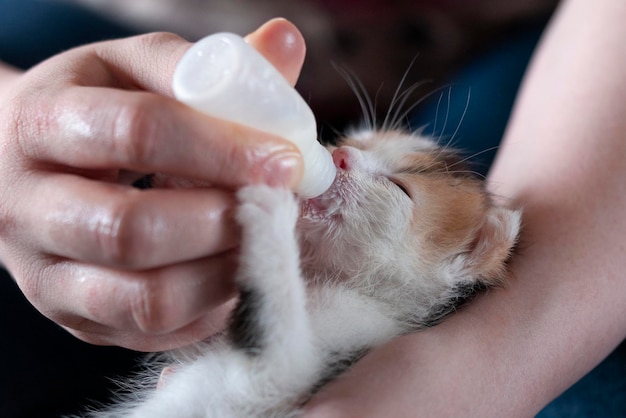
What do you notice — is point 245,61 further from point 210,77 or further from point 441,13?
point 441,13

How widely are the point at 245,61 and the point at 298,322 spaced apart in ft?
1.22

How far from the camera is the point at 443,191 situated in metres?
1.16

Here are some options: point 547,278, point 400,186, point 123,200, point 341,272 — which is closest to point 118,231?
point 123,200

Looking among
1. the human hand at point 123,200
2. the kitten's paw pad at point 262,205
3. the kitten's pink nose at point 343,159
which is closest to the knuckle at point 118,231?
the human hand at point 123,200

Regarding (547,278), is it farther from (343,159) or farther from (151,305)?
(151,305)

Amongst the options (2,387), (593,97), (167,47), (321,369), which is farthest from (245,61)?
(2,387)

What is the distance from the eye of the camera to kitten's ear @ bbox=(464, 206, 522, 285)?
1.05 m

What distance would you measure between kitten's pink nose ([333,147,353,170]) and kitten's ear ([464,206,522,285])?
0.91 ft

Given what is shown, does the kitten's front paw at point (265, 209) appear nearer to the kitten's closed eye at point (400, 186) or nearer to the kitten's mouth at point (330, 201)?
the kitten's mouth at point (330, 201)

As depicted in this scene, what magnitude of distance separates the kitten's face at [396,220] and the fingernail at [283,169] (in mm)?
261

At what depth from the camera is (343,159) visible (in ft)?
3.50

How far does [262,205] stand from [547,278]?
574 mm

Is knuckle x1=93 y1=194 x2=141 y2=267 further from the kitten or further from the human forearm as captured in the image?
the human forearm

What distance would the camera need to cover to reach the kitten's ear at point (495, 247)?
1046 mm
